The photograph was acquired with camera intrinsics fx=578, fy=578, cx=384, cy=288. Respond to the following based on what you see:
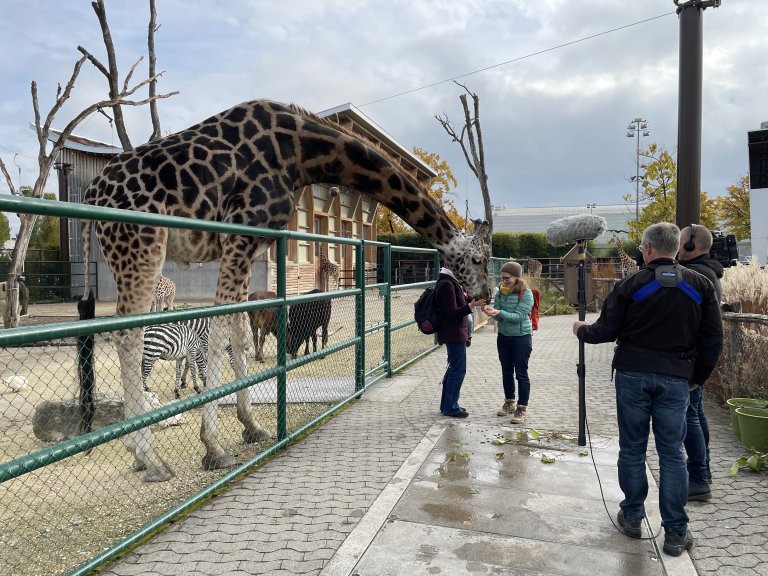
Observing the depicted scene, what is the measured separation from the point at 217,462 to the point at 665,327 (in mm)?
3321

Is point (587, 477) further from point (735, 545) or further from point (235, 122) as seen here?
point (235, 122)

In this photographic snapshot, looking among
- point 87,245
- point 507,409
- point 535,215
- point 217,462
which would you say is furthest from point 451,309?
point 535,215

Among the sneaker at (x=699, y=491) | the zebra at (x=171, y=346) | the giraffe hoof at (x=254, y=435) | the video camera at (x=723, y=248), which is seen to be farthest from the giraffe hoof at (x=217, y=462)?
the video camera at (x=723, y=248)

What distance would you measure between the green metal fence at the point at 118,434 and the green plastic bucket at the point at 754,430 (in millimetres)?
3713

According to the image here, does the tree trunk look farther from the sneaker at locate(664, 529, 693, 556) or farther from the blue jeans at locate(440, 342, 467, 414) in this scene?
the sneaker at locate(664, 529, 693, 556)

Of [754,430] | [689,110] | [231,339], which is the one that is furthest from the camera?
[689,110]

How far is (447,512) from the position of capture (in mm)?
3699

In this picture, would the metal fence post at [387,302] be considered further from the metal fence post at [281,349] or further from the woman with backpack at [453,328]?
the metal fence post at [281,349]

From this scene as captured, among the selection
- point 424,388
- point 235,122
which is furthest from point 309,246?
point 235,122

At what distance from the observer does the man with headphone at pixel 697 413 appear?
3846 millimetres

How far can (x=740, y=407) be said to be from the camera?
5.02 metres

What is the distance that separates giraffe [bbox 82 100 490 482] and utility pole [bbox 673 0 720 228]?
3.35m

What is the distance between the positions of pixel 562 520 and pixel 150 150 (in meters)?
4.15

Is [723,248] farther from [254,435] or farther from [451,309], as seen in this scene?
[254,435]
